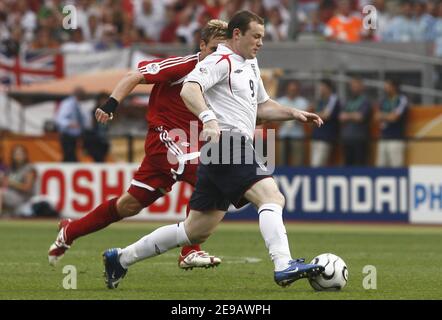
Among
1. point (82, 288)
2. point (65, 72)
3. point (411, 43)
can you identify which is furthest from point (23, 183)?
point (82, 288)

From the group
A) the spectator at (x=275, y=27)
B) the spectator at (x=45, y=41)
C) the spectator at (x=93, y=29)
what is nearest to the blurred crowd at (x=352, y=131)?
the spectator at (x=275, y=27)

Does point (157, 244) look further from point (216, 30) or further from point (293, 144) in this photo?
point (293, 144)

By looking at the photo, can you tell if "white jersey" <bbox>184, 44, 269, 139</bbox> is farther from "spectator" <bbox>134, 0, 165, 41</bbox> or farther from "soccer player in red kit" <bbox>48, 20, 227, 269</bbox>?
"spectator" <bbox>134, 0, 165, 41</bbox>

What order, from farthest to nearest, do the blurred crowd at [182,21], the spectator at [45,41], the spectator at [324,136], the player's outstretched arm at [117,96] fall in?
1. the spectator at [45,41]
2. the blurred crowd at [182,21]
3. the spectator at [324,136]
4. the player's outstretched arm at [117,96]

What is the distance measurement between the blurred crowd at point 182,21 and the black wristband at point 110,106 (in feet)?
41.5

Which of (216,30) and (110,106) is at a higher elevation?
(216,30)

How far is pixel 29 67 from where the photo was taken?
971 inches

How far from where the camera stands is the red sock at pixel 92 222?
11031 millimetres

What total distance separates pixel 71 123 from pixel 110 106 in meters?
11.9

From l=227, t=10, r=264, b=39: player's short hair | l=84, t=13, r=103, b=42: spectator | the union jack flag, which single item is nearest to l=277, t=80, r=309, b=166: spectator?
the union jack flag

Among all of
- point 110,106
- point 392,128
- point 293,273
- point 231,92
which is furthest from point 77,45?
point 293,273

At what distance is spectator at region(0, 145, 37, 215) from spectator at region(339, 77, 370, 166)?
5.45 m

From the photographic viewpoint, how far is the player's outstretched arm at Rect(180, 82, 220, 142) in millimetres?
9000

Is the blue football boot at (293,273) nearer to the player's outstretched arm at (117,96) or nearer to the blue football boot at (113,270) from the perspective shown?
the blue football boot at (113,270)
